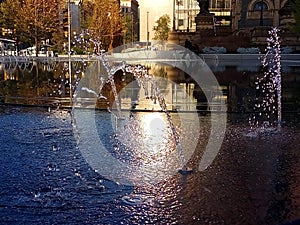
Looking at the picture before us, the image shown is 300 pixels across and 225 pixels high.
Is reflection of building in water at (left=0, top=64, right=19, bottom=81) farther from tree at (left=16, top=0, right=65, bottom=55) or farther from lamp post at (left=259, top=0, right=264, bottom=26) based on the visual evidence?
lamp post at (left=259, top=0, right=264, bottom=26)

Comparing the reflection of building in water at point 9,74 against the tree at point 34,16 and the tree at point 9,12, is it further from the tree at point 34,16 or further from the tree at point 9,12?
the tree at point 9,12

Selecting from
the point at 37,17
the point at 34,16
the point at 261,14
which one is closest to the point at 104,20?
the point at 37,17

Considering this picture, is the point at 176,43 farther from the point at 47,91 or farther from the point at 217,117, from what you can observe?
the point at 217,117

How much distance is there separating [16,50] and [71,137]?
5397cm

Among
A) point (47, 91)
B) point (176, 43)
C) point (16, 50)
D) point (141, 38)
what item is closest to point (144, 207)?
point (47, 91)

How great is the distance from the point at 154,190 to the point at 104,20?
4502 centimetres

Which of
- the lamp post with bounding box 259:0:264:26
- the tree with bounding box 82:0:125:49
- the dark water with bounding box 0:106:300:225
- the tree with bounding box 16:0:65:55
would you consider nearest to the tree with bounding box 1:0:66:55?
the tree with bounding box 16:0:65:55

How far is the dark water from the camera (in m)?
4.65

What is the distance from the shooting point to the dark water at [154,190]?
4.65m

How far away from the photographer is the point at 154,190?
550cm

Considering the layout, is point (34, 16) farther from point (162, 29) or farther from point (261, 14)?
point (162, 29)

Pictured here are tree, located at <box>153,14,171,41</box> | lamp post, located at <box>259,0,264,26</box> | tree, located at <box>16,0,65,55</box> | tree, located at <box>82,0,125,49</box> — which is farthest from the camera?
tree, located at <box>153,14,171,41</box>

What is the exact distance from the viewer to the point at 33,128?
30.4ft

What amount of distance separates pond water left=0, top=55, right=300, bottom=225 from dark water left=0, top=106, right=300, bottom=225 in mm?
10
